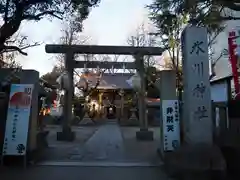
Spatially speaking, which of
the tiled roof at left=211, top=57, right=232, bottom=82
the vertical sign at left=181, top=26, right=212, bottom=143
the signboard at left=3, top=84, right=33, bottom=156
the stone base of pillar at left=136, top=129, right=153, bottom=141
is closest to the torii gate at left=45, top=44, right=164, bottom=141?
the stone base of pillar at left=136, top=129, right=153, bottom=141

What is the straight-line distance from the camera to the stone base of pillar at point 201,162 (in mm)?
8195

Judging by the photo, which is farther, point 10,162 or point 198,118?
point 10,162

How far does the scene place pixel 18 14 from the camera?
38.0ft

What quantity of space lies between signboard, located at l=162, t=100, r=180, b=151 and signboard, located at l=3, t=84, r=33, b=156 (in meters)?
4.43

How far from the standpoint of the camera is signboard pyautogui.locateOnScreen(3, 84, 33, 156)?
10.8 m

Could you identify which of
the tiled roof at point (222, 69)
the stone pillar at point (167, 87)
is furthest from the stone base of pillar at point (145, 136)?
the tiled roof at point (222, 69)

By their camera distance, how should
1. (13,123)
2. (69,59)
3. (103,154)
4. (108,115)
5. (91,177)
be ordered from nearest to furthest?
(91,177) < (13,123) < (103,154) < (69,59) < (108,115)

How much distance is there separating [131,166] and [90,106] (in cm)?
3659

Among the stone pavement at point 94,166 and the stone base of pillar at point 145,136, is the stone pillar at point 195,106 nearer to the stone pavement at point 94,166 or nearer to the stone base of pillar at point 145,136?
the stone pavement at point 94,166

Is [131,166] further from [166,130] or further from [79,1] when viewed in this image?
[79,1]

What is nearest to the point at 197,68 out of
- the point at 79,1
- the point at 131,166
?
the point at 131,166

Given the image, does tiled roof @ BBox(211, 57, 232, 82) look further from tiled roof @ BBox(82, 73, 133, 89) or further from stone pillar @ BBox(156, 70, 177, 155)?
tiled roof @ BBox(82, 73, 133, 89)

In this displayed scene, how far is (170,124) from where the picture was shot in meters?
11.9

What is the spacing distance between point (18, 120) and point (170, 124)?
490 centimetres
